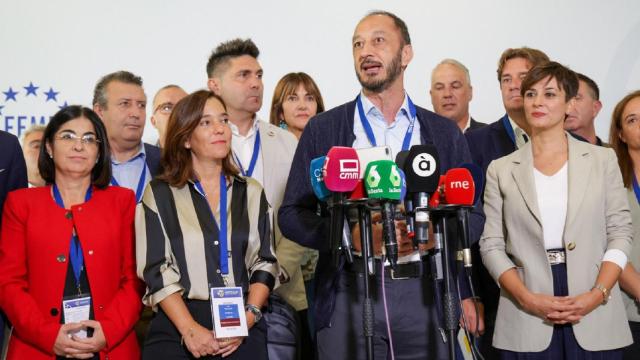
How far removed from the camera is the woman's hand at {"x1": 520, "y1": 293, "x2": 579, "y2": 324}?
3.33 meters

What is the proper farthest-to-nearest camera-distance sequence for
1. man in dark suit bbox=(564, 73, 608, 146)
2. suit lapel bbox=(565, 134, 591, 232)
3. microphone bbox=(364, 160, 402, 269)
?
man in dark suit bbox=(564, 73, 608, 146) → suit lapel bbox=(565, 134, 591, 232) → microphone bbox=(364, 160, 402, 269)

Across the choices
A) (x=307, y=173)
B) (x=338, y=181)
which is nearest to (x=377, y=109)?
(x=307, y=173)

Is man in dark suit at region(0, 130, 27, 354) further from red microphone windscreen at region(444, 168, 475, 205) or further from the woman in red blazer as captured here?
red microphone windscreen at region(444, 168, 475, 205)

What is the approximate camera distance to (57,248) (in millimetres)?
3283

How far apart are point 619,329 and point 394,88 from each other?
1398mm

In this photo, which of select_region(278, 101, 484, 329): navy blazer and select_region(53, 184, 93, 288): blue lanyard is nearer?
select_region(278, 101, 484, 329): navy blazer

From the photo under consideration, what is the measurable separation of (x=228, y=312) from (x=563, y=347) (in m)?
1.44

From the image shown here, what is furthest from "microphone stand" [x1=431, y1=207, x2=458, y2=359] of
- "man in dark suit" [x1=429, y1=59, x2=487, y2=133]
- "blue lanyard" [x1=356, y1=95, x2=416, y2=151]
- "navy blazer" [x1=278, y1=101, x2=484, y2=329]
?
"man in dark suit" [x1=429, y1=59, x2=487, y2=133]

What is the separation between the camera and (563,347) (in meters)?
3.41

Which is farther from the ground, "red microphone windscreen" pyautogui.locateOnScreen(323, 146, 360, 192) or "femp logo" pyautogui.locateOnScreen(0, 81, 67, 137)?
"femp logo" pyautogui.locateOnScreen(0, 81, 67, 137)

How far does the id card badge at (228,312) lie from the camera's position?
9.98 ft

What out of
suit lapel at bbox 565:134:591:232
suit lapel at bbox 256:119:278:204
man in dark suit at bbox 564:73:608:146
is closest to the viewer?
suit lapel at bbox 565:134:591:232

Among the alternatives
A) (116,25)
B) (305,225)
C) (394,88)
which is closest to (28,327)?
(305,225)

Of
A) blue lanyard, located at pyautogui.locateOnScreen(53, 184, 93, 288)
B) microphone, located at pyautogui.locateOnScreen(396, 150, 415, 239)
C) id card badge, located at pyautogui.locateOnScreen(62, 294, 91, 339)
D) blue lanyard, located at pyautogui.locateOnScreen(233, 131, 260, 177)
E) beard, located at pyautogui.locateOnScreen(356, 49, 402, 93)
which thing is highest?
beard, located at pyautogui.locateOnScreen(356, 49, 402, 93)
